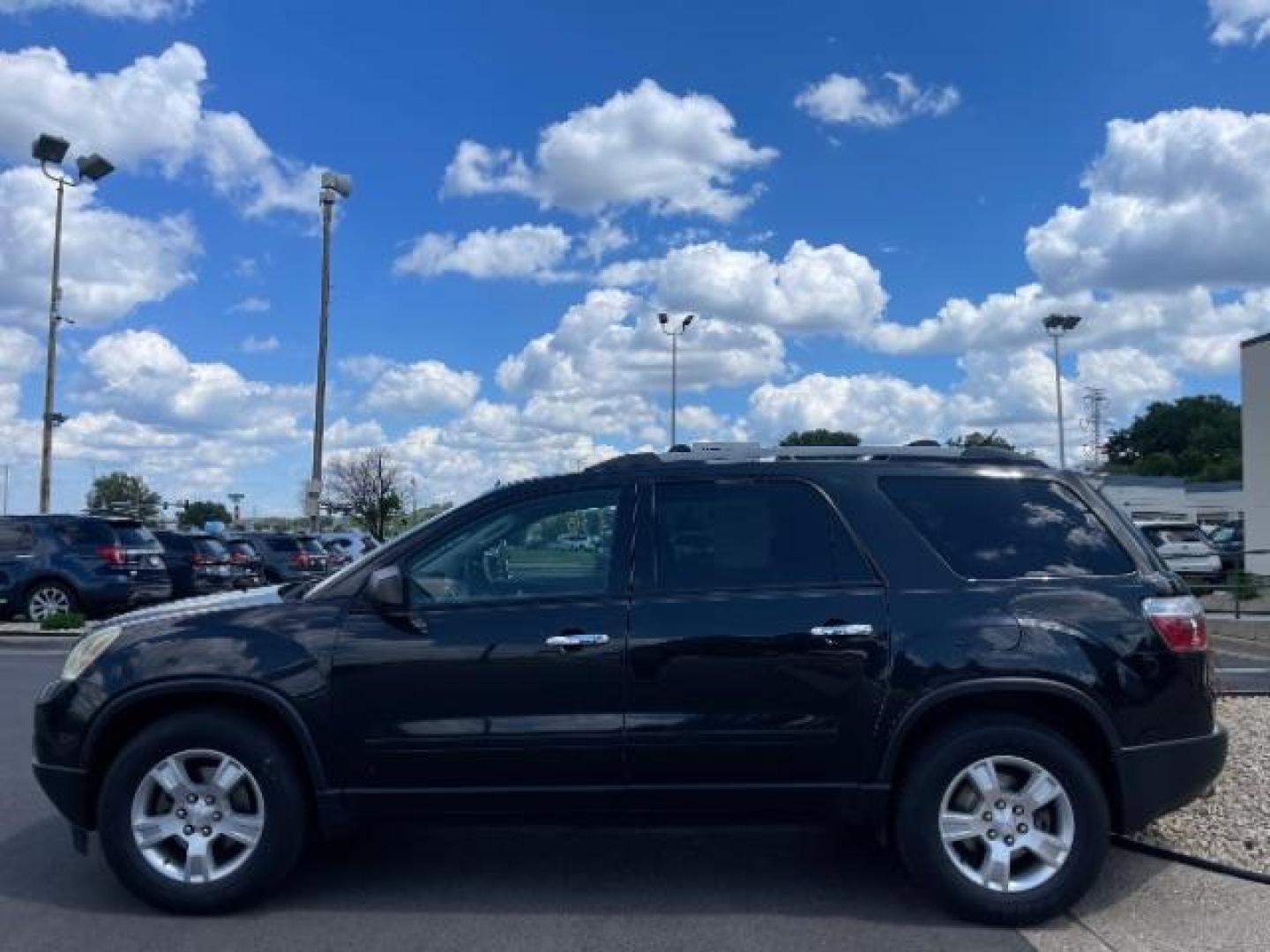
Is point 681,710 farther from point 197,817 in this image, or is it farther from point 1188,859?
point 1188,859

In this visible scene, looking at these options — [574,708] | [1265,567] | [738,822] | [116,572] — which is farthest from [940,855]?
[1265,567]

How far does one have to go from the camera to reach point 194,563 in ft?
71.5

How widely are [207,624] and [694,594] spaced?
2035 millimetres

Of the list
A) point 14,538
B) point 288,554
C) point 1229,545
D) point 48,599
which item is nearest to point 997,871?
point 48,599

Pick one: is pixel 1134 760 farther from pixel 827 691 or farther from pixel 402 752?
pixel 402 752

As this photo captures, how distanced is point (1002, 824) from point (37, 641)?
15243 mm

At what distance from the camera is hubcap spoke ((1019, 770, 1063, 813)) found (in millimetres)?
4910

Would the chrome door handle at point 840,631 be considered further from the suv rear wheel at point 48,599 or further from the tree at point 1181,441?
the tree at point 1181,441

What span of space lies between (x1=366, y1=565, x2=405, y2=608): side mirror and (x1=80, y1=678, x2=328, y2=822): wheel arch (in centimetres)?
56

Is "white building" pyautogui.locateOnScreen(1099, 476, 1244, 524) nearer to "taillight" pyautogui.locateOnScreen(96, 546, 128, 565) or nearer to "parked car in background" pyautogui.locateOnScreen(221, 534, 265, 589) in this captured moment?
"parked car in background" pyautogui.locateOnScreen(221, 534, 265, 589)

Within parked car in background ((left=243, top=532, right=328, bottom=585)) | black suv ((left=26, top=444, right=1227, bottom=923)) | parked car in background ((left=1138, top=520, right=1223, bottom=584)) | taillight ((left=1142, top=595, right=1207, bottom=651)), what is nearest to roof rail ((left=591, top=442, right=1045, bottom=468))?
black suv ((left=26, top=444, right=1227, bottom=923))

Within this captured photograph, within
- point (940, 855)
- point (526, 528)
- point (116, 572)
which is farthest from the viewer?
point (116, 572)

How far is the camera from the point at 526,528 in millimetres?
5316

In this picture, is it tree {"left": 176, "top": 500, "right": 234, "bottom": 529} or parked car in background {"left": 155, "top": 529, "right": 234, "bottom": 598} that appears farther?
tree {"left": 176, "top": 500, "right": 234, "bottom": 529}
